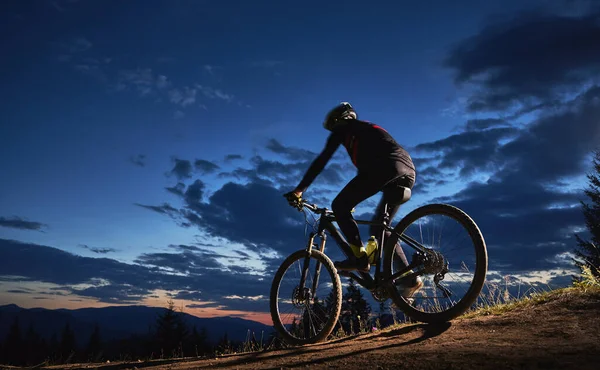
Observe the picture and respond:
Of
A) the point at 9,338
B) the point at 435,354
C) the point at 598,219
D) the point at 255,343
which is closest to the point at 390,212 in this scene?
the point at 435,354

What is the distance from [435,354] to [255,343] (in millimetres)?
6082

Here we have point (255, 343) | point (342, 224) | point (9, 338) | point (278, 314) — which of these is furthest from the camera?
point (9, 338)

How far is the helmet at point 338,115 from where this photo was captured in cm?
590

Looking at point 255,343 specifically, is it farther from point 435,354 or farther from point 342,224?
point 435,354

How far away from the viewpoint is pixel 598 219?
96.6 ft

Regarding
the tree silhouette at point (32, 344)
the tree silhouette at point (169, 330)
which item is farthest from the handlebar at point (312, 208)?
the tree silhouette at point (32, 344)

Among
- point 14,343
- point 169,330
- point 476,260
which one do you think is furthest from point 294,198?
point 14,343

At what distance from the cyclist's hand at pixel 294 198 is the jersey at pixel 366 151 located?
9cm

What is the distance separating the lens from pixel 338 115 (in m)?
5.91

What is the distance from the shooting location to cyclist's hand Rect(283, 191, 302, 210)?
6094 mm

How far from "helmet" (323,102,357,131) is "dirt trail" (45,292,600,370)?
2.78 meters

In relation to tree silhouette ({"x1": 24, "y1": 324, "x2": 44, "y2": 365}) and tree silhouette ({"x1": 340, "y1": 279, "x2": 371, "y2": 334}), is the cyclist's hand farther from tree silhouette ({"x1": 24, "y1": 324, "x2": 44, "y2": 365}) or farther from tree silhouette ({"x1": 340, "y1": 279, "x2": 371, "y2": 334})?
tree silhouette ({"x1": 24, "y1": 324, "x2": 44, "y2": 365})

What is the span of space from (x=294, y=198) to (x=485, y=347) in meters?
3.10

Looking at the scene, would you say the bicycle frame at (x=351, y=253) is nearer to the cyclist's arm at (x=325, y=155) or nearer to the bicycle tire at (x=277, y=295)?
the bicycle tire at (x=277, y=295)
